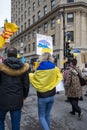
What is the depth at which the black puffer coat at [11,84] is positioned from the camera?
158 inches

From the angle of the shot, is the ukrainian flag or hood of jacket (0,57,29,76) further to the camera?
the ukrainian flag

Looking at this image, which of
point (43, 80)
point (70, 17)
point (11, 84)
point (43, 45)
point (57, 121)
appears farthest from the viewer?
point (70, 17)

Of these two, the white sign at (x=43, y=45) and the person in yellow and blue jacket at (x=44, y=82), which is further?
the white sign at (x=43, y=45)

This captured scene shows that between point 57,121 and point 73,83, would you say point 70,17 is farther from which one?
point 57,121

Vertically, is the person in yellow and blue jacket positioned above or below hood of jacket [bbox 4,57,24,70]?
below

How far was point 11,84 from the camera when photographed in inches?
159

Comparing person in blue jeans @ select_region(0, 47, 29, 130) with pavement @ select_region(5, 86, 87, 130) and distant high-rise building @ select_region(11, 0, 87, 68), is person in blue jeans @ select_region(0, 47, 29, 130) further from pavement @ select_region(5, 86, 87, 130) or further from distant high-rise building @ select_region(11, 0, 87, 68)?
distant high-rise building @ select_region(11, 0, 87, 68)

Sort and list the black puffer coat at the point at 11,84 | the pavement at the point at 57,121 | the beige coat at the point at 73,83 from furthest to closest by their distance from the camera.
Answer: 1. the beige coat at the point at 73,83
2. the pavement at the point at 57,121
3. the black puffer coat at the point at 11,84

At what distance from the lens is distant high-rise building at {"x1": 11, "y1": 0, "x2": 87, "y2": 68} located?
120ft

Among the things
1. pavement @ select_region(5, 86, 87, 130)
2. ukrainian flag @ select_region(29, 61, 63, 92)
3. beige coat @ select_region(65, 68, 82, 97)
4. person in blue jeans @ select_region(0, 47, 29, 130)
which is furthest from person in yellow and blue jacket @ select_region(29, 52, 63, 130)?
beige coat @ select_region(65, 68, 82, 97)

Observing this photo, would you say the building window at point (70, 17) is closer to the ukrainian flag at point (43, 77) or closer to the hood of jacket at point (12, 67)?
the ukrainian flag at point (43, 77)

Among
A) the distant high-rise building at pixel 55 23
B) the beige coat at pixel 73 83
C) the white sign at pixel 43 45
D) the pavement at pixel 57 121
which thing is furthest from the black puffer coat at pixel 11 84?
the distant high-rise building at pixel 55 23

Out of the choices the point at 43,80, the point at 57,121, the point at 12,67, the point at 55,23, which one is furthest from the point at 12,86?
the point at 55,23

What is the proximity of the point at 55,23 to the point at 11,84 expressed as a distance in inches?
1393
